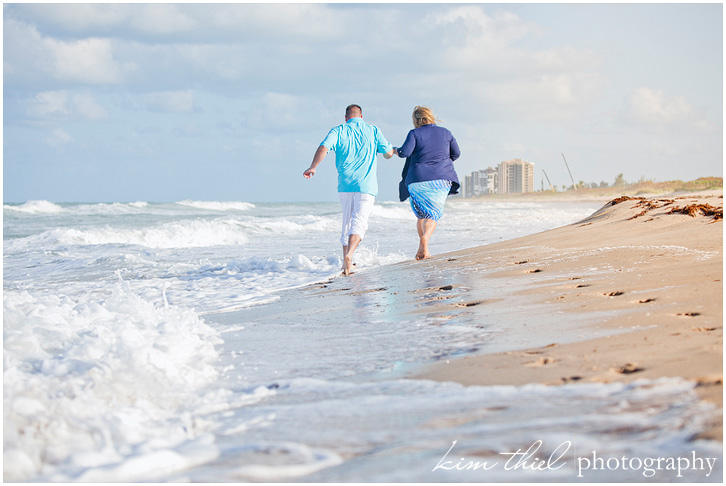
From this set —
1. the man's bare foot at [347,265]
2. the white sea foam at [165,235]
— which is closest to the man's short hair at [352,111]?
the man's bare foot at [347,265]

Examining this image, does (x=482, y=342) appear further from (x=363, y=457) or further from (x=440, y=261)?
(x=440, y=261)

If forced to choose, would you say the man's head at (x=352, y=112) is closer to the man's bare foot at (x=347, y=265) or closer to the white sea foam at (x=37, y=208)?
the man's bare foot at (x=347, y=265)

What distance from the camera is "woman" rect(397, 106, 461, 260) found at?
23.8ft

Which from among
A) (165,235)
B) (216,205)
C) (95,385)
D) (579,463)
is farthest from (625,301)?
(216,205)

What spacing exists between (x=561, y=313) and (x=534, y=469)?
1.77 m

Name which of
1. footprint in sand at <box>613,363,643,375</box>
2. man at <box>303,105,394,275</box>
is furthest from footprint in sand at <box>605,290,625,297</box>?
man at <box>303,105,394,275</box>

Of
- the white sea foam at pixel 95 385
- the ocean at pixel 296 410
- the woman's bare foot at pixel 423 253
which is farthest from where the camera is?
the woman's bare foot at pixel 423 253

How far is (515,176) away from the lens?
8956 cm

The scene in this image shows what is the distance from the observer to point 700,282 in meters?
3.51

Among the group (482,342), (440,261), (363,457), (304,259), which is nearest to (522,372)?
(482,342)

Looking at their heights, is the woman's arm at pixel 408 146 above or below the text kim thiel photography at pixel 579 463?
above

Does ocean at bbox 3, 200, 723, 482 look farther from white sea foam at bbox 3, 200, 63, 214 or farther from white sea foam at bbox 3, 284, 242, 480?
white sea foam at bbox 3, 200, 63, 214

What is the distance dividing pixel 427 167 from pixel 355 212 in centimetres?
117

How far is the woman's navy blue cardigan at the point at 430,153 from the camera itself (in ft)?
23.8
